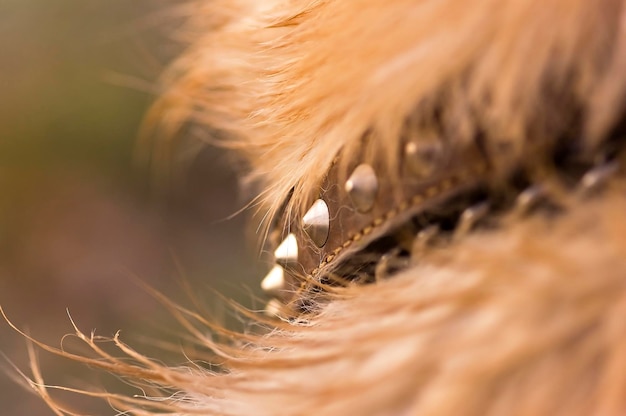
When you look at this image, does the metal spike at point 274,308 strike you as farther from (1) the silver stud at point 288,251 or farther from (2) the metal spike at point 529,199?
(2) the metal spike at point 529,199

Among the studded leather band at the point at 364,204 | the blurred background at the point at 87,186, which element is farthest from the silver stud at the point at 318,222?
the blurred background at the point at 87,186

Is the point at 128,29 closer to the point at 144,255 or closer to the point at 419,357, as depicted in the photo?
the point at 144,255

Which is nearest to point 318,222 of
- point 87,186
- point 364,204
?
point 364,204

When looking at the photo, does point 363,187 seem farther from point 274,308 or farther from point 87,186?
point 87,186

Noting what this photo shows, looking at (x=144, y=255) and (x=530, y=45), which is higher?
(x=144, y=255)

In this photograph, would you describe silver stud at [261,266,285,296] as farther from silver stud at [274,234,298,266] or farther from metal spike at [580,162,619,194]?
metal spike at [580,162,619,194]

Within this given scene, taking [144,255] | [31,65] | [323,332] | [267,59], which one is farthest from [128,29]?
[323,332]
